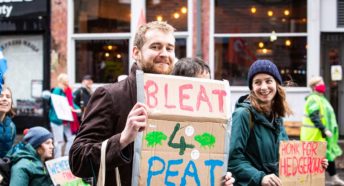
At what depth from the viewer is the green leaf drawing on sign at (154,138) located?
3.03 m

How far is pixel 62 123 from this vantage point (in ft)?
39.3

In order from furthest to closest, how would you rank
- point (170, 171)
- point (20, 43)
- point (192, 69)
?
point (20, 43) → point (192, 69) → point (170, 171)

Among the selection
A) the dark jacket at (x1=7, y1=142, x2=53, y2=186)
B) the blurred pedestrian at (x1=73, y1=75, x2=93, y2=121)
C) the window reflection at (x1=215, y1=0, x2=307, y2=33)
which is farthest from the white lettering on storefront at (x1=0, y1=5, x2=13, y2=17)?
the dark jacket at (x1=7, y1=142, x2=53, y2=186)

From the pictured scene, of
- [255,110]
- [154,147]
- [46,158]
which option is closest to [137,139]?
[154,147]

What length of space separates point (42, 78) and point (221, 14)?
427 centimetres

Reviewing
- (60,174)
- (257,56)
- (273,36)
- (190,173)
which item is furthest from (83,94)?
(190,173)

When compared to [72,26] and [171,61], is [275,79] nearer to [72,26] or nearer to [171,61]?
[171,61]

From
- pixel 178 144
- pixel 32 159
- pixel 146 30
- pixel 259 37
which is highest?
pixel 259 37

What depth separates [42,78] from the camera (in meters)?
14.3

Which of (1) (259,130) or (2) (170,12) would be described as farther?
(2) (170,12)

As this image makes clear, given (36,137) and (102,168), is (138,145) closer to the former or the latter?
(102,168)

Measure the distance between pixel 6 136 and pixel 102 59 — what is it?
7986mm

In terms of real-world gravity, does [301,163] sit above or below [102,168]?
below

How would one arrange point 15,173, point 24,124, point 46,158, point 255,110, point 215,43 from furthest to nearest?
point 24,124
point 215,43
point 46,158
point 15,173
point 255,110
